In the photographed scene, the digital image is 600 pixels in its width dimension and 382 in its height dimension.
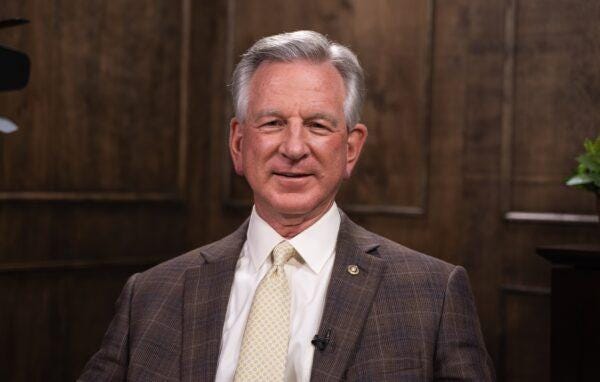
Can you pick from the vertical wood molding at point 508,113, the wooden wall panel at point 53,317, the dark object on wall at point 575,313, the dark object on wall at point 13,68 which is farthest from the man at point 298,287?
the wooden wall panel at point 53,317

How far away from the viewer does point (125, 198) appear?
4234 mm

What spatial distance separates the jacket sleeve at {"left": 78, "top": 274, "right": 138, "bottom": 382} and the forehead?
1.73 feet

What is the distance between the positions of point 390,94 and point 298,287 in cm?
240

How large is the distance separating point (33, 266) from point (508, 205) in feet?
6.78

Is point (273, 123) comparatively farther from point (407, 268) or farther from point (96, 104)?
point (96, 104)

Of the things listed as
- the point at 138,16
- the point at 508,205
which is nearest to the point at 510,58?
the point at 508,205

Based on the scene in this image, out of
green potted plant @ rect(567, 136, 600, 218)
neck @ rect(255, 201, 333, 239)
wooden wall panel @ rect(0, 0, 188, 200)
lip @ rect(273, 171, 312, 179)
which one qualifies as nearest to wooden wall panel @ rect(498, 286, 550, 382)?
green potted plant @ rect(567, 136, 600, 218)

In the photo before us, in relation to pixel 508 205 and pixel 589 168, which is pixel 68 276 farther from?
pixel 589 168

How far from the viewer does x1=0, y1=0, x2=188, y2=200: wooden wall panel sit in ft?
12.4

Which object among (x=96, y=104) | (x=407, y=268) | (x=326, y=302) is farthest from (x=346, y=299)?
(x=96, y=104)

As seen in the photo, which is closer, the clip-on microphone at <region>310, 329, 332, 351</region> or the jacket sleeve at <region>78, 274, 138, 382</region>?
the clip-on microphone at <region>310, 329, 332, 351</region>

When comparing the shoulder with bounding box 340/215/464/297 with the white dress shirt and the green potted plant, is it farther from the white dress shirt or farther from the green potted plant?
the green potted plant

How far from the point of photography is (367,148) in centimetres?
413

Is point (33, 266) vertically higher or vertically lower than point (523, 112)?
lower
